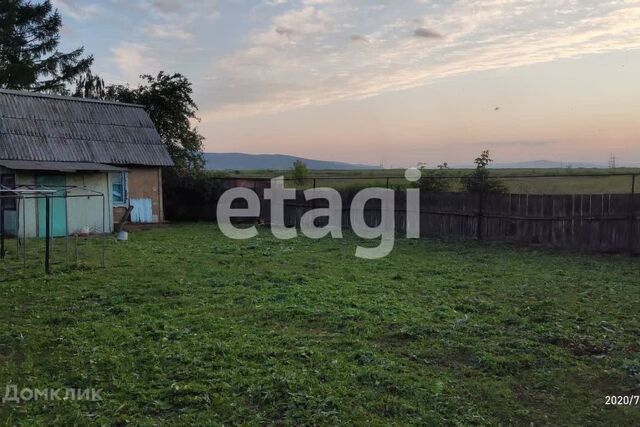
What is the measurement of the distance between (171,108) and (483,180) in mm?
14092

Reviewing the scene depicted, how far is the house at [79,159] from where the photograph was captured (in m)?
14.0

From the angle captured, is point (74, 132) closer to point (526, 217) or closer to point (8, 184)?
point (8, 184)

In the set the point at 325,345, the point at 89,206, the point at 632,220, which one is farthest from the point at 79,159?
the point at 632,220

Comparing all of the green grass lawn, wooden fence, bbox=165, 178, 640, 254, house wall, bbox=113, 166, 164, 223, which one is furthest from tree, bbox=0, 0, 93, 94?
the green grass lawn

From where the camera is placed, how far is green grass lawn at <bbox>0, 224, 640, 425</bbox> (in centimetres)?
334

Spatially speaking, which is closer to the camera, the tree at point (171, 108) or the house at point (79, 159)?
the house at point (79, 159)

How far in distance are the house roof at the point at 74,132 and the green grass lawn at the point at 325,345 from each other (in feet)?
29.9

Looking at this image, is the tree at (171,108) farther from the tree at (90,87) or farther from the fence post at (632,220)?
the fence post at (632,220)

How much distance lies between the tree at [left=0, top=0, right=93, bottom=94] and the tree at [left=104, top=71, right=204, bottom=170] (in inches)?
356

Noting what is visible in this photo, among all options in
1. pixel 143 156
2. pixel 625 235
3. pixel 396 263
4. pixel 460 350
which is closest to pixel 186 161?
pixel 143 156

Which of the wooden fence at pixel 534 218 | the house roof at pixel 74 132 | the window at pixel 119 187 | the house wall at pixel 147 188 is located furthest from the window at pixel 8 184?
the wooden fence at pixel 534 218

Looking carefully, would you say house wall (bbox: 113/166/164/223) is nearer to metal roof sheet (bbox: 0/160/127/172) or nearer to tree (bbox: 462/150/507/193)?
metal roof sheet (bbox: 0/160/127/172)

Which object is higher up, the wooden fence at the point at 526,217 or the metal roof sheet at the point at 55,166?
the metal roof sheet at the point at 55,166

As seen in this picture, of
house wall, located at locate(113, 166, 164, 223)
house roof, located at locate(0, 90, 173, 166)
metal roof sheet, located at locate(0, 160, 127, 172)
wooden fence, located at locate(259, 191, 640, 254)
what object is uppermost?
house roof, located at locate(0, 90, 173, 166)
